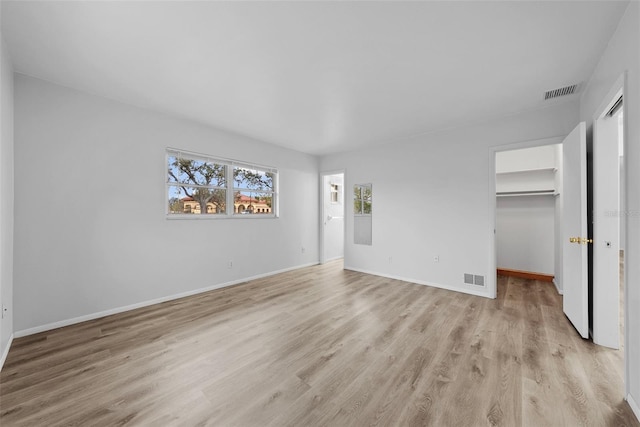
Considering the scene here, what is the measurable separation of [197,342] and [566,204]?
414 centimetres

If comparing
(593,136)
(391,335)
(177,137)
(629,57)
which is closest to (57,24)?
(177,137)

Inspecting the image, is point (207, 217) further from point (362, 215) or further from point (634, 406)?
point (634, 406)

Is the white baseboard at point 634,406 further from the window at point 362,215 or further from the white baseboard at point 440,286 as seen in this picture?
the window at point 362,215

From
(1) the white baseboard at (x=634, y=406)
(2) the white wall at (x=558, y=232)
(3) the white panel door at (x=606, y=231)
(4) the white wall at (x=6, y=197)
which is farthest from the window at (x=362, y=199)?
(4) the white wall at (x=6, y=197)

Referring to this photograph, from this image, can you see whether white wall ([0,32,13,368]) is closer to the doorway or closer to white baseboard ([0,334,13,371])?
white baseboard ([0,334,13,371])

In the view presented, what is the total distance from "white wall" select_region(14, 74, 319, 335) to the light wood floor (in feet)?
1.24

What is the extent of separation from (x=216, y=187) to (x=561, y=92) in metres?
4.69

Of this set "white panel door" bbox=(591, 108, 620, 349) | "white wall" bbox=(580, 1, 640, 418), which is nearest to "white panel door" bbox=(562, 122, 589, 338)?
"white panel door" bbox=(591, 108, 620, 349)

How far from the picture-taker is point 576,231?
7.98 feet

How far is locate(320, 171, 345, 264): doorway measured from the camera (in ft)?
19.2

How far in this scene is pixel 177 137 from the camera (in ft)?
11.5

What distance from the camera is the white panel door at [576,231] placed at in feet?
7.62

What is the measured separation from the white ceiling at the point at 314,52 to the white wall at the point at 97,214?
0.30 metres

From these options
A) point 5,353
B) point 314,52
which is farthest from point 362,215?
point 5,353
